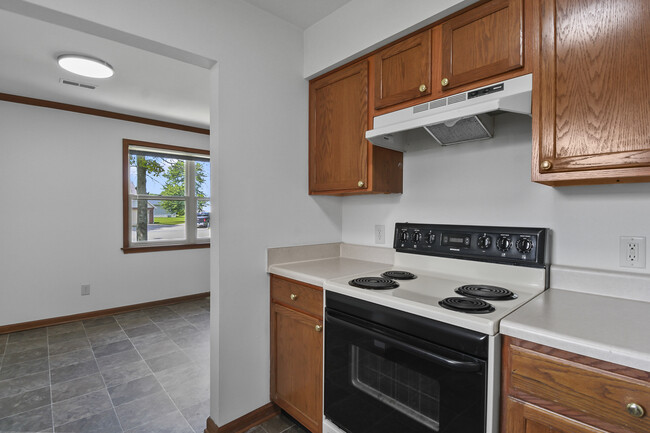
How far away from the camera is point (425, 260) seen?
182cm

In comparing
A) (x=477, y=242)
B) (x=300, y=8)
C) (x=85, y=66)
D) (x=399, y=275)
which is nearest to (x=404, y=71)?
(x=300, y=8)

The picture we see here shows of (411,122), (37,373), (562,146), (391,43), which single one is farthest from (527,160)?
(37,373)

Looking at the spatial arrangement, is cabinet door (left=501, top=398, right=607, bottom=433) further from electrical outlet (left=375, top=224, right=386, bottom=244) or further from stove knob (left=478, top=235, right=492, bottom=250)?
electrical outlet (left=375, top=224, right=386, bottom=244)

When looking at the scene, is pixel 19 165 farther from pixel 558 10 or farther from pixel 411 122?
pixel 558 10

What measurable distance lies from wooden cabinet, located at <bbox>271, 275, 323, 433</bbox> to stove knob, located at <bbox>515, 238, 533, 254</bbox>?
3.11 feet

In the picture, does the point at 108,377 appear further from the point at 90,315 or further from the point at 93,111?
the point at 93,111

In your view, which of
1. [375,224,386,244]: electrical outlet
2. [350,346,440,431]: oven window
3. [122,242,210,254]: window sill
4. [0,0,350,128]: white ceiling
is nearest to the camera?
[350,346,440,431]: oven window

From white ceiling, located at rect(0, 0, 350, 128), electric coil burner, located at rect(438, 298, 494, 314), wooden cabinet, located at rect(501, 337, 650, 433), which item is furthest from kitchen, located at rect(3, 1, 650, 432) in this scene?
wooden cabinet, located at rect(501, 337, 650, 433)

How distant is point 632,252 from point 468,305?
0.72 meters

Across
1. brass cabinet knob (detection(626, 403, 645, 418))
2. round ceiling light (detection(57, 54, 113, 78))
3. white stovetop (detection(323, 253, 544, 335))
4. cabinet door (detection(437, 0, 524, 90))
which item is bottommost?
brass cabinet knob (detection(626, 403, 645, 418))

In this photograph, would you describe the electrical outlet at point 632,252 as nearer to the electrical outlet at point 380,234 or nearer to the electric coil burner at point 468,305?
the electric coil burner at point 468,305

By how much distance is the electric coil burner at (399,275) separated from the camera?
1659mm

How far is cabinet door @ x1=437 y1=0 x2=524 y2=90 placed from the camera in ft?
4.19

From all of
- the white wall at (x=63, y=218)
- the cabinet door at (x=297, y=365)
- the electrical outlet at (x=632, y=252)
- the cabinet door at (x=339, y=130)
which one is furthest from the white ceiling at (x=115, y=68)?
the electrical outlet at (x=632, y=252)
